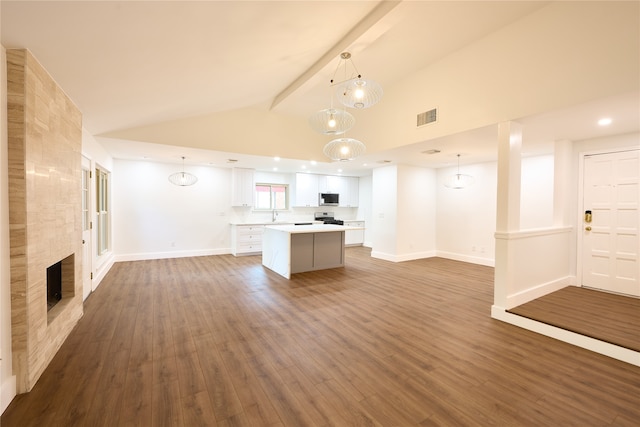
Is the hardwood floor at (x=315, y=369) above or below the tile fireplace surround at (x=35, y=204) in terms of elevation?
below

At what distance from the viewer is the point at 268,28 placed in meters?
2.52

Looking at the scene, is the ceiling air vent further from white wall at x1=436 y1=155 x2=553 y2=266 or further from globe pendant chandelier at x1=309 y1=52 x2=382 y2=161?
white wall at x1=436 y1=155 x2=553 y2=266

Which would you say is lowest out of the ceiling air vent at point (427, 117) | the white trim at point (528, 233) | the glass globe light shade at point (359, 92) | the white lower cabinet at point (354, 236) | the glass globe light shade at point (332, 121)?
the white lower cabinet at point (354, 236)

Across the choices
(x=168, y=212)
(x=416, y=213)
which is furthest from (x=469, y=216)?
(x=168, y=212)

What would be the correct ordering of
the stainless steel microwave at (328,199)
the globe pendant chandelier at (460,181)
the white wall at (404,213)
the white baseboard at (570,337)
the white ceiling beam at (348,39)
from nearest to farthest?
the white baseboard at (570,337) → the white ceiling beam at (348,39) → the globe pendant chandelier at (460,181) → the white wall at (404,213) → the stainless steel microwave at (328,199)

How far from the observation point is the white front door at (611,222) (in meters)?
3.88

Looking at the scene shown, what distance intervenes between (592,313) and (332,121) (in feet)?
12.8

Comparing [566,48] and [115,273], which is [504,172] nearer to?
[566,48]

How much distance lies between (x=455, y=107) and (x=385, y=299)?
3.07 m

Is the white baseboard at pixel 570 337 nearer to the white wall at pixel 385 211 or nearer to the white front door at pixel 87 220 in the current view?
the white wall at pixel 385 211

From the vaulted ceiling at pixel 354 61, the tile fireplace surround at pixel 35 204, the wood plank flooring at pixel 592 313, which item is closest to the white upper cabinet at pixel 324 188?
the vaulted ceiling at pixel 354 61

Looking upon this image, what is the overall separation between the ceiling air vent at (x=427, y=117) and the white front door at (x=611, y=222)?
8.38 ft

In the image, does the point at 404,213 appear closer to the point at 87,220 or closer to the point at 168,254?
the point at 168,254

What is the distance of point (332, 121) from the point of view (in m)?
3.18
